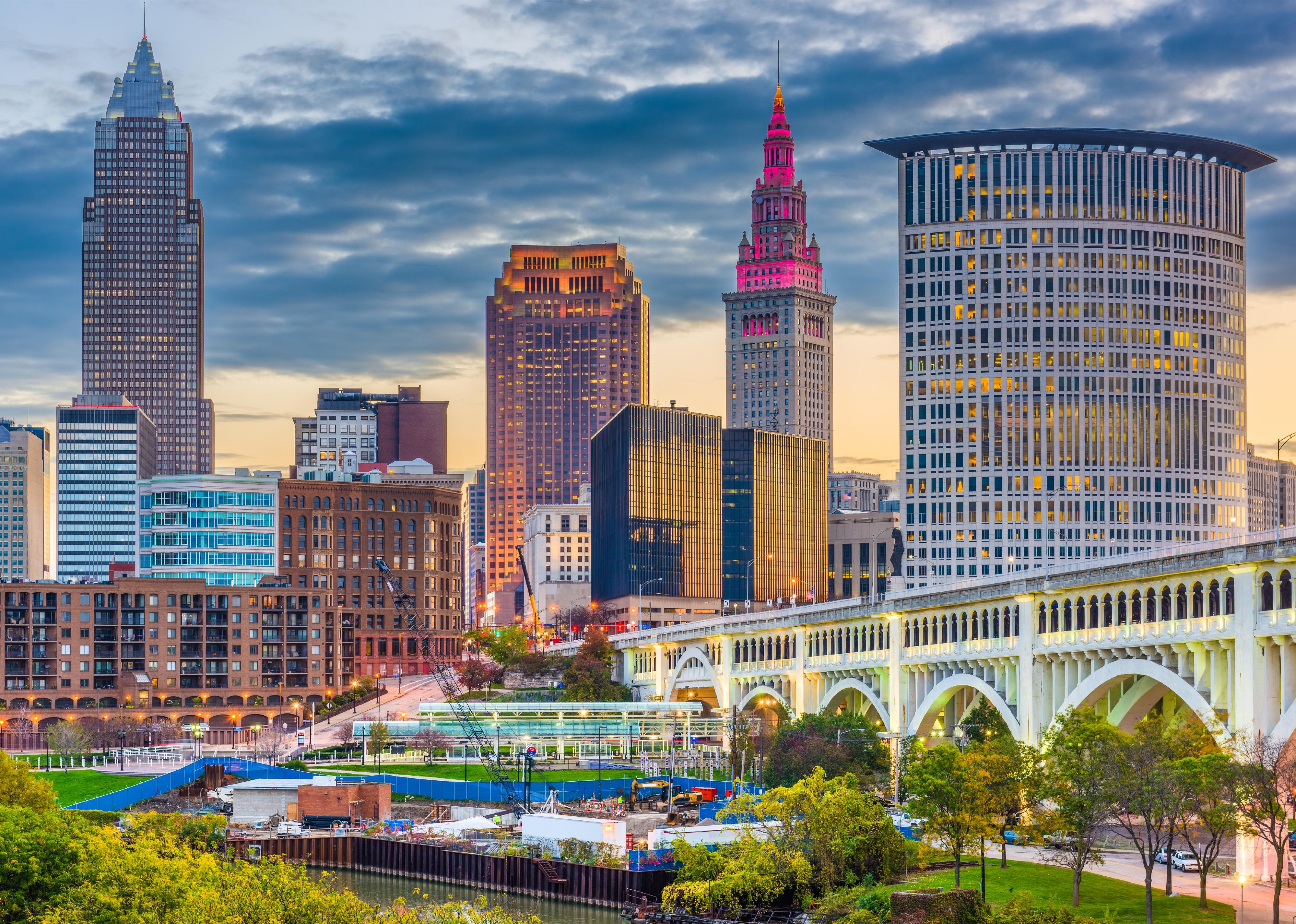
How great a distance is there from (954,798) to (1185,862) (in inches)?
557

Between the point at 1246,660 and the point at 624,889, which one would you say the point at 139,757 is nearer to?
→ the point at 624,889

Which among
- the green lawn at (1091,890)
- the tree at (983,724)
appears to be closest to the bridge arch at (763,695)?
the tree at (983,724)

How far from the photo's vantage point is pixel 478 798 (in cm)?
14762

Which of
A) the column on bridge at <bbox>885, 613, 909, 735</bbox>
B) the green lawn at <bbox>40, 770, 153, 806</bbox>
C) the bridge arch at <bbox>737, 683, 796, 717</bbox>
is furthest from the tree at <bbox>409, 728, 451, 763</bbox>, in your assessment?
the column on bridge at <bbox>885, 613, 909, 735</bbox>

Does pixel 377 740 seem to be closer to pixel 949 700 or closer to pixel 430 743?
pixel 430 743

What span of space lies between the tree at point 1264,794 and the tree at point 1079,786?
6.22 meters

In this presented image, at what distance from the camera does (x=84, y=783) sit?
163 m

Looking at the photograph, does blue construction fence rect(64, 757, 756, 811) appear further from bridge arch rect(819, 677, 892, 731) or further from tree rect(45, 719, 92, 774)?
tree rect(45, 719, 92, 774)

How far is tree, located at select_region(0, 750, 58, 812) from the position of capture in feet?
351

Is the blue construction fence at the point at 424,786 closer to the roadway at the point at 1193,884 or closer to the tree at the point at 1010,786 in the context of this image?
the roadway at the point at 1193,884

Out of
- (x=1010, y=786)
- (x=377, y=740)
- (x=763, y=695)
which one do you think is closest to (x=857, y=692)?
(x=763, y=695)

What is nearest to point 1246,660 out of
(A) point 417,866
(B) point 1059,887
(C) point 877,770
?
(B) point 1059,887

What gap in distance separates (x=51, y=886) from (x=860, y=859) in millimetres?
43768

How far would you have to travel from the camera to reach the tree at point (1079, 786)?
283 feet
